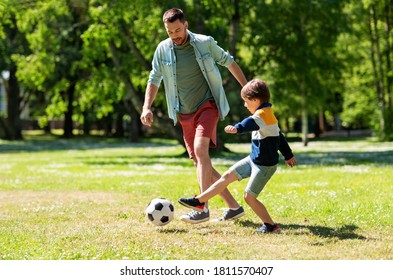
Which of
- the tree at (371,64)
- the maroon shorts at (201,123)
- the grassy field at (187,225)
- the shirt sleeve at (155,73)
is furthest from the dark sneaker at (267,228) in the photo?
the tree at (371,64)

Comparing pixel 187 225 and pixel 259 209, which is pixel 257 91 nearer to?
pixel 259 209

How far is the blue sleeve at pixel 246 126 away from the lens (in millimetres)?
7043

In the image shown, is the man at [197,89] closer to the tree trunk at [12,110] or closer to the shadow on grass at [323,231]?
the shadow on grass at [323,231]

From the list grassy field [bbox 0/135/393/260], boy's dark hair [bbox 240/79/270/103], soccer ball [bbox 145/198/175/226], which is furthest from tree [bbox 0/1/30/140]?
boy's dark hair [bbox 240/79/270/103]

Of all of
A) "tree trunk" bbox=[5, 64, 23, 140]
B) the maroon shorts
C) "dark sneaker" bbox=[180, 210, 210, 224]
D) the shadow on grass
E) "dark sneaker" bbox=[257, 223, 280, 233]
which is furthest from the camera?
"tree trunk" bbox=[5, 64, 23, 140]

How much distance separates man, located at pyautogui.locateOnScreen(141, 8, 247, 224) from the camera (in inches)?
327

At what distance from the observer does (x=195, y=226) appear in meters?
8.26

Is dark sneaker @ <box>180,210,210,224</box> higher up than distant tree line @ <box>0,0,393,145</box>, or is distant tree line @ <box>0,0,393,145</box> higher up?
distant tree line @ <box>0,0,393,145</box>

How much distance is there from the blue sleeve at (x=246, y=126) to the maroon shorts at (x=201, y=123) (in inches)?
47.5

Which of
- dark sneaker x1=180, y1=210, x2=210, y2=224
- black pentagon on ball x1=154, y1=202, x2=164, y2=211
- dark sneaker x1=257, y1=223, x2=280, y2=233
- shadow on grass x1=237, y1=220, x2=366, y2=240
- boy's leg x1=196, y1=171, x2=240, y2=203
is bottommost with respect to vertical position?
shadow on grass x1=237, y1=220, x2=366, y2=240

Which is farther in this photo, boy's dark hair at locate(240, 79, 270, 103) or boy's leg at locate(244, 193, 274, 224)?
boy's leg at locate(244, 193, 274, 224)

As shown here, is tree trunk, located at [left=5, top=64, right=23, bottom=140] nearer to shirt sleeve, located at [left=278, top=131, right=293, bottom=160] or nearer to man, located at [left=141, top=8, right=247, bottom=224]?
man, located at [left=141, top=8, right=247, bottom=224]

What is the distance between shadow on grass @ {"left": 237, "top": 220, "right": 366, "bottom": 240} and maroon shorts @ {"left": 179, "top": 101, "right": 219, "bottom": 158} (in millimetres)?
1352

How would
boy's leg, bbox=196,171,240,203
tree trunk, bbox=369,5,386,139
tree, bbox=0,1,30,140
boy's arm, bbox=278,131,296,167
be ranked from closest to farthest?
boy's arm, bbox=278,131,296,167 → boy's leg, bbox=196,171,240,203 → tree trunk, bbox=369,5,386,139 → tree, bbox=0,1,30,140
